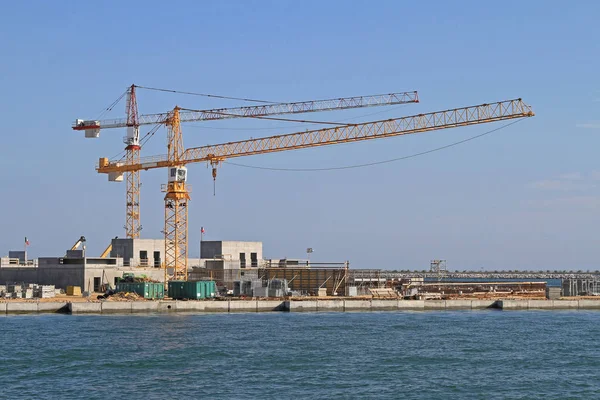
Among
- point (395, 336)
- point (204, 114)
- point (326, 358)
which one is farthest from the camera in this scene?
point (204, 114)

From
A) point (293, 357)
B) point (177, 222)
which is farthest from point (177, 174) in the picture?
point (293, 357)

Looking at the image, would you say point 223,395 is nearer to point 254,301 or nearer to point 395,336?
point 395,336

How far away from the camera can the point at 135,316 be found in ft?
290

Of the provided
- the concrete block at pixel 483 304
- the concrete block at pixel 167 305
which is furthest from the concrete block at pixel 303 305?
the concrete block at pixel 483 304

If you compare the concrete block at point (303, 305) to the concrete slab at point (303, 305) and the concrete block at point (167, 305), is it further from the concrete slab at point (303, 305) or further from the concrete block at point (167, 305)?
the concrete block at point (167, 305)

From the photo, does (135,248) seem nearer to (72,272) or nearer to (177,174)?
(177,174)

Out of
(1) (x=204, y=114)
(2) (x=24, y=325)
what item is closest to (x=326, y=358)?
(2) (x=24, y=325)

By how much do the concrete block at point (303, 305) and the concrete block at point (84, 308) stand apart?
20.1 meters

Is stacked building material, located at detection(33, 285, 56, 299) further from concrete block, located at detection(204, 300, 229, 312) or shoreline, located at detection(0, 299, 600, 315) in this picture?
concrete block, located at detection(204, 300, 229, 312)

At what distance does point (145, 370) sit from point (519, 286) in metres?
73.2

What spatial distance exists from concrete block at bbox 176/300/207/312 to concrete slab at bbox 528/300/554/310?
38562 millimetres

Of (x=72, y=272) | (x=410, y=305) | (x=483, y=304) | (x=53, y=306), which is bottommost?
(x=483, y=304)

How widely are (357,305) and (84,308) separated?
95.8 feet

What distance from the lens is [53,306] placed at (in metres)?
89.6
